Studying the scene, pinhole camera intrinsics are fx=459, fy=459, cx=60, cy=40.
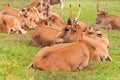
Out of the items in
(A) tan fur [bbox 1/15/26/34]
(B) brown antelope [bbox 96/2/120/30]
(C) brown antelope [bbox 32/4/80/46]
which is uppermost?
(C) brown antelope [bbox 32/4/80/46]

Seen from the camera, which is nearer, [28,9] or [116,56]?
[116,56]

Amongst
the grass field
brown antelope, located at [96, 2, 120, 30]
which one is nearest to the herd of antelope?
the grass field

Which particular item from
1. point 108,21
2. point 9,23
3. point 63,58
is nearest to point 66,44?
point 63,58

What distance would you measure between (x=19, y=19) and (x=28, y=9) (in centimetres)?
95

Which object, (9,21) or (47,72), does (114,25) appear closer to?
(9,21)

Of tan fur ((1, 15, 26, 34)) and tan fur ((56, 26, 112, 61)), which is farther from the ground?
tan fur ((56, 26, 112, 61))

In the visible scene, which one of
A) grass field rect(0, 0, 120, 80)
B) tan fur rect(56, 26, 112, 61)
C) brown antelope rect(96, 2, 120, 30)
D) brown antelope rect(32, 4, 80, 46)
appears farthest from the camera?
brown antelope rect(96, 2, 120, 30)

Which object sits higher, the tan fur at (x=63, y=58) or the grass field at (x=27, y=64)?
the tan fur at (x=63, y=58)

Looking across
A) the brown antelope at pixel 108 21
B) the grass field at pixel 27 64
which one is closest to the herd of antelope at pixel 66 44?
the grass field at pixel 27 64

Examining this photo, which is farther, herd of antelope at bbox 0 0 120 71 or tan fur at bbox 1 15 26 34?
tan fur at bbox 1 15 26 34

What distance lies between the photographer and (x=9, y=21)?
1488cm

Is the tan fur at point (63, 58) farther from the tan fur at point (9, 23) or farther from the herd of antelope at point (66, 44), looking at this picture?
the tan fur at point (9, 23)

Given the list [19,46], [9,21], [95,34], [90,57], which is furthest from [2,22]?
[90,57]

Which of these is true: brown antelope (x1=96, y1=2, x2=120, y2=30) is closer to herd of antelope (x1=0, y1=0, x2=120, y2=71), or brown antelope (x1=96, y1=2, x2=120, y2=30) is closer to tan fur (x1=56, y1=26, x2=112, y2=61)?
herd of antelope (x1=0, y1=0, x2=120, y2=71)
